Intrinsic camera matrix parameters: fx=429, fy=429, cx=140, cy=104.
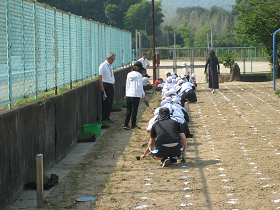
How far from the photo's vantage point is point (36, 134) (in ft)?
22.7

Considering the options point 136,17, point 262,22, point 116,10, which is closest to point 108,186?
point 262,22

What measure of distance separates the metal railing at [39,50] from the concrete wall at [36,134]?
0.30 metres

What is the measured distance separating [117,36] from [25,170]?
46.7ft

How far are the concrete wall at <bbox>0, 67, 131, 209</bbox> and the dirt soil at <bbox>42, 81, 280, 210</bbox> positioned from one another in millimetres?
526

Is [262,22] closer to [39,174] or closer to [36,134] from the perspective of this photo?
[36,134]

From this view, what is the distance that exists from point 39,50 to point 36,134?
1.72m

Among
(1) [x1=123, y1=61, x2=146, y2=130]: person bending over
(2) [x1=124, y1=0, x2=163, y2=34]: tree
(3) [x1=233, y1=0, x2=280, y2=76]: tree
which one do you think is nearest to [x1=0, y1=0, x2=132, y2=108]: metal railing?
(1) [x1=123, y1=61, x2=146, y2=130]: person bending over

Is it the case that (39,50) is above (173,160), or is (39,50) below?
above

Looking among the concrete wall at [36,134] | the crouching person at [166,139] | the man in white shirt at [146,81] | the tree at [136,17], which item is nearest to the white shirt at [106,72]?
the concrete wall at [36,134]

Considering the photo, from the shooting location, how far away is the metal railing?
20.0 feet

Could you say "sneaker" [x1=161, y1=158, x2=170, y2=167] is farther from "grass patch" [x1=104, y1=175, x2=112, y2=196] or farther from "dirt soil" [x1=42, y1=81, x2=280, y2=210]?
"grass patch" [x1=104, y1=175, x2=112, y2=196]

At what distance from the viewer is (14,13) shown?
6.45 metres

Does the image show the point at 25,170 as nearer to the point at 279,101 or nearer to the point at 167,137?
the point at 167,137

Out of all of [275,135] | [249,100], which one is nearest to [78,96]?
[275,135]
